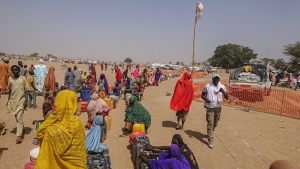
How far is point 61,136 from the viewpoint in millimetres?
2393

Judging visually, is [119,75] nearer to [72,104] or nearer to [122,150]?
[122,150]

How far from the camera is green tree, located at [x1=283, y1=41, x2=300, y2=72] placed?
1194 inches

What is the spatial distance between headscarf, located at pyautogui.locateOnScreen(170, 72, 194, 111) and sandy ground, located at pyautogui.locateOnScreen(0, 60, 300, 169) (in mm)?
859

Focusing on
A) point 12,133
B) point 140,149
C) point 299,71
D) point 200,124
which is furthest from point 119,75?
point 299,71

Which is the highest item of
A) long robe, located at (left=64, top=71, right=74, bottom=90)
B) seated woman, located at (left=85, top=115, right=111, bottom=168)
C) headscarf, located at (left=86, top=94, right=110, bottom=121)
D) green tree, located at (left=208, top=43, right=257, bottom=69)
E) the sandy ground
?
green tree, located at (left=208, top=43, right=257, bottom=69)

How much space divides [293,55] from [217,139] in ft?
104

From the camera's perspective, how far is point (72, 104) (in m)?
2.51

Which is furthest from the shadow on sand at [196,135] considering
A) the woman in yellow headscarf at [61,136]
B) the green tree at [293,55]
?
the green tree at [293,55]

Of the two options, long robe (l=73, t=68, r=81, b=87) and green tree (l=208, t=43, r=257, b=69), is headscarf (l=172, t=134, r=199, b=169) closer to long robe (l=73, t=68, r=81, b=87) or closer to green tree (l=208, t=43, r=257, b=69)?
long robe (l=73, t=68, r=81, b=87)

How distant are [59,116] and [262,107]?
38.3 ft

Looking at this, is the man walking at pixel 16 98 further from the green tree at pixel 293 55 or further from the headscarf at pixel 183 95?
the green tree at pixel 293 55

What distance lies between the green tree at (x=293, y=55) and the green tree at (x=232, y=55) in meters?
18.6

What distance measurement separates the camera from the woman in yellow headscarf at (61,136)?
7.77 feet

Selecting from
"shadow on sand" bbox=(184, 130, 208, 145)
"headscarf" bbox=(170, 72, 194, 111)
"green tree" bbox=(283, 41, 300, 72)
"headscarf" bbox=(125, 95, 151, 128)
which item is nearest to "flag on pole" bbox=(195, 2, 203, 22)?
"headscarf" bbox=(170, 72, 194, 111)
